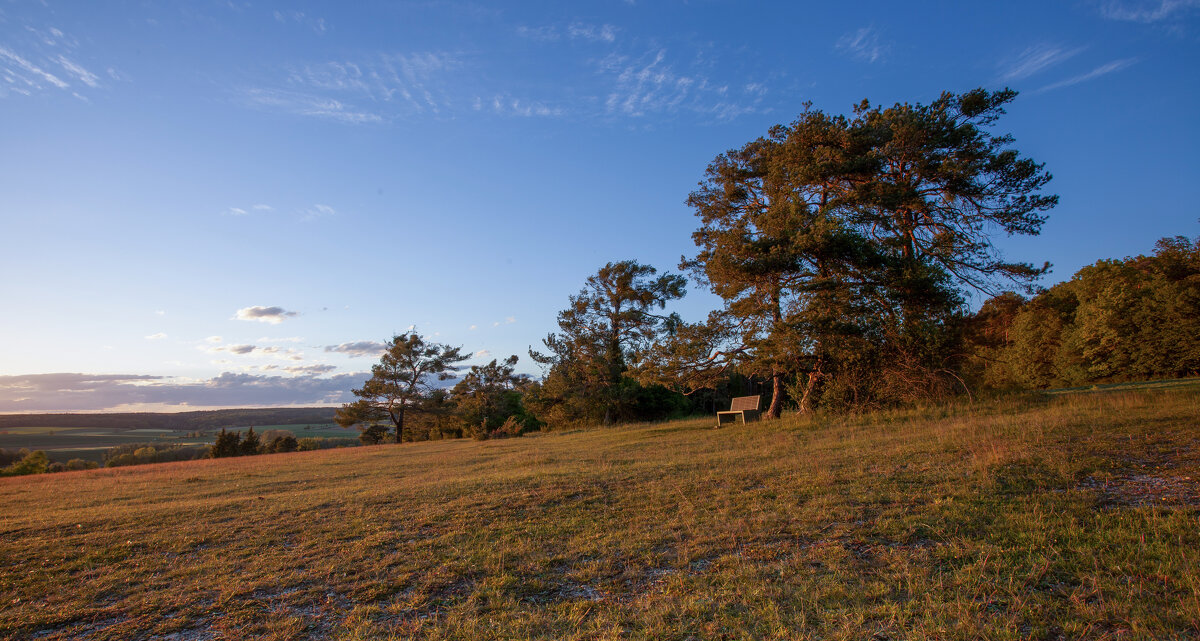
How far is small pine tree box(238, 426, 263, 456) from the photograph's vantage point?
40531mm

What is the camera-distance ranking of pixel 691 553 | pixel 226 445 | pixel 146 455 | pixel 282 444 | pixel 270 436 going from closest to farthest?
pixel 691 553 < pixel 146 455 < pixel 226 445 < pixel 282 444 < pixel 270 436

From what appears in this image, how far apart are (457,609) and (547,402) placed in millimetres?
37305

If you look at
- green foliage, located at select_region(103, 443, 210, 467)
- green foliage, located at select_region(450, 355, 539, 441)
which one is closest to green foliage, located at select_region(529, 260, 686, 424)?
green foliage, located at select_region(450, 355, 539, 441)

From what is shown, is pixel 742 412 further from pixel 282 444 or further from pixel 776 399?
pixel 282 444

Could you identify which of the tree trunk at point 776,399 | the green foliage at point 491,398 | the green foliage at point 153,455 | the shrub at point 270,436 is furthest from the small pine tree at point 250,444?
the tree trunk at point 776,399

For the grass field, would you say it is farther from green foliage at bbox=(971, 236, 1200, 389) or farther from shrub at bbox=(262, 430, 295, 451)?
shrub at bbox=(262, 430, 295, 451)

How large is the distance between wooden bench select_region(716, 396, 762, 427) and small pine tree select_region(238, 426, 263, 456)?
125 ft

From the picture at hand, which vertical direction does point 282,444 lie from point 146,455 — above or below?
below

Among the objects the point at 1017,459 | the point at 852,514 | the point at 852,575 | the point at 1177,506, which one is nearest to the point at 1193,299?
the point at 1017,459

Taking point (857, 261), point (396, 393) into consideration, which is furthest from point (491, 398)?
point (857, 261)

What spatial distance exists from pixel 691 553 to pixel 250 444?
4741cm

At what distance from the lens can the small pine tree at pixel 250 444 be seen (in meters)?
40.5

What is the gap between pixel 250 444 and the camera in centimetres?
4153

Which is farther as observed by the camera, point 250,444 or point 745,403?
point 250,444
